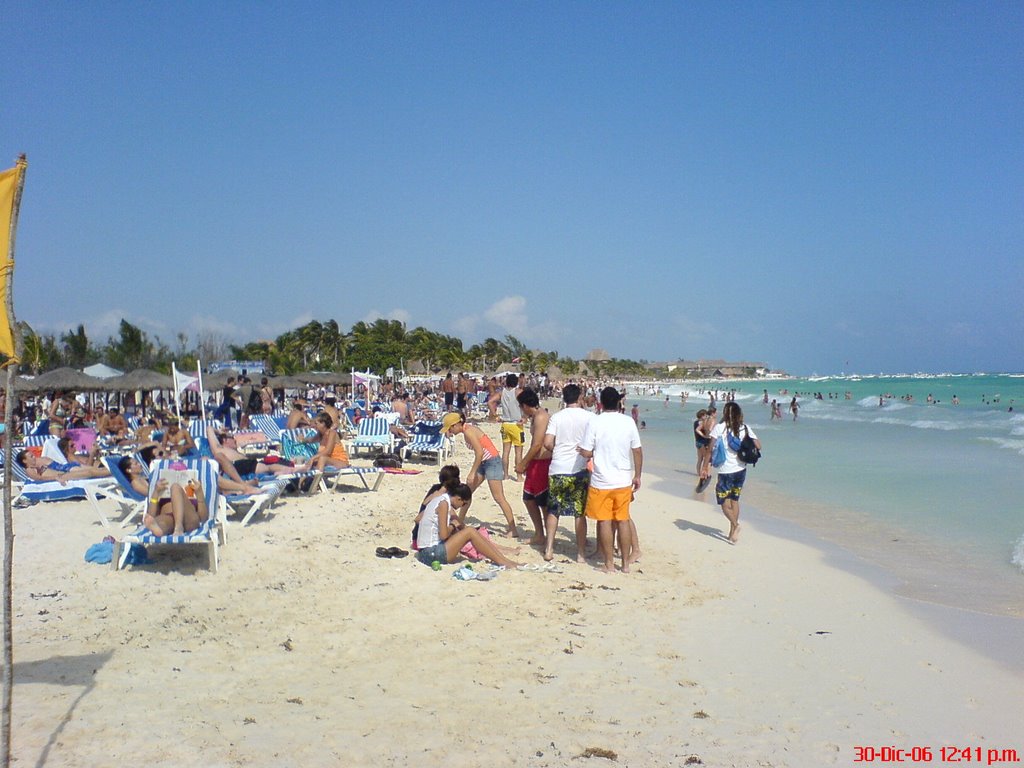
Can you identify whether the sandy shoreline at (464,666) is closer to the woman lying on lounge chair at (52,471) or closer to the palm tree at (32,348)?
the woman lying on lounge chair at (52,471)

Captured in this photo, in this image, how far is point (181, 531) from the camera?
6008 mm

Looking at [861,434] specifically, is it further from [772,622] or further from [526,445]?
[772,622]

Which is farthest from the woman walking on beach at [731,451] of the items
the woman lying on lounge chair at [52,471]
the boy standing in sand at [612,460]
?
the woman lying on lounge chair at [52,471]

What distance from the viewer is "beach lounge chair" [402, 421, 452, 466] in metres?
12.9

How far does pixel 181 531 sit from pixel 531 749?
3.72 metres

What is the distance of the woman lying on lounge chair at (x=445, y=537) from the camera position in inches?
252

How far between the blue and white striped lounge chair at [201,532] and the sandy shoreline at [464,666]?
0.18m

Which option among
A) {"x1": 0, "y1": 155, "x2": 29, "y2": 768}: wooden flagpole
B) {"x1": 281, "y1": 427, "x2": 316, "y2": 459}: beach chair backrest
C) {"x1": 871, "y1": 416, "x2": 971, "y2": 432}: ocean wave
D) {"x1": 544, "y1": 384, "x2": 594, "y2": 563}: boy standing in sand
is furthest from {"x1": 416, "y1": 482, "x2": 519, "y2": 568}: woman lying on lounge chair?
{"x1": 871, "y1": 416, "x2": 971, "y2": 432}: ocean wave

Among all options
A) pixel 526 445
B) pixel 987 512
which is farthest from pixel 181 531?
pixel 526 445

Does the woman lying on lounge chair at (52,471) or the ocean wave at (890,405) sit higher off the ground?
the woman lying on lounge chair at (52,471)

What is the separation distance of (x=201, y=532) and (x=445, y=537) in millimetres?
1904

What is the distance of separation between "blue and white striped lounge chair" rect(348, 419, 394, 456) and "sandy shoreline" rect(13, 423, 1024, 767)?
18.3 ft
